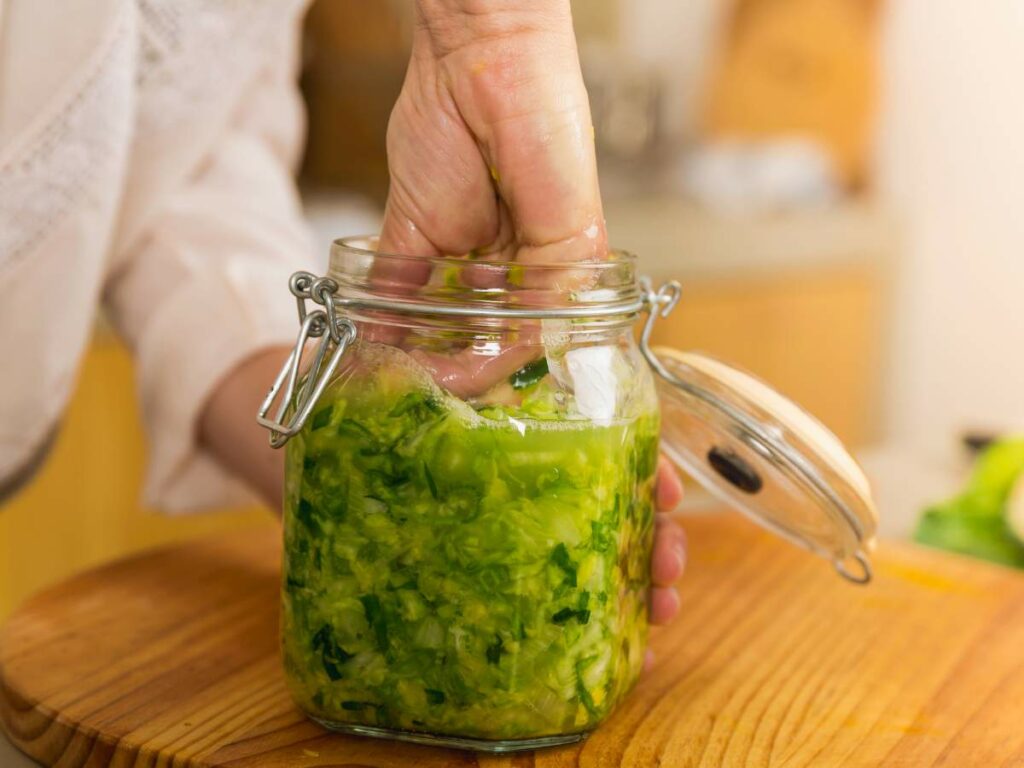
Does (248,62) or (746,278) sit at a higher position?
(248,62)

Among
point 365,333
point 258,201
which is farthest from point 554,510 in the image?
point 258,201

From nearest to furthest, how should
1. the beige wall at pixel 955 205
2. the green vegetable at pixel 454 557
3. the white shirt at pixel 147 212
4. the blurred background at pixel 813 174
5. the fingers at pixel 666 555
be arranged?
the green vegetable at pixel 454 557 → the fingers at pixel 666 555 → the white shirt at pixel 147 212 → the blurred background at pixel 813 174 → the beige wall at pixel 955 205

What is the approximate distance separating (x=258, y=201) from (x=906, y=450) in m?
0.67

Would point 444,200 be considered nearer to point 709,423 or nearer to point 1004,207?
point 709,423

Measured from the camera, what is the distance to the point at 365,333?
1.65 feet

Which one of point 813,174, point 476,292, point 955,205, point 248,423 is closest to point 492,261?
point 476,292

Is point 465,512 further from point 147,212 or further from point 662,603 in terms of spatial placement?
point 147,212

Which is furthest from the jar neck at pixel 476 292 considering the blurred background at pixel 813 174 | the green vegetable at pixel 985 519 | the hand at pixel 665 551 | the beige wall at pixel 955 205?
the beige wall at pixel 955 205

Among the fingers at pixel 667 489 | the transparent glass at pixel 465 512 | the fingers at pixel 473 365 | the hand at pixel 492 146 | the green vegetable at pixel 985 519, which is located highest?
the hand at pixel 492 146

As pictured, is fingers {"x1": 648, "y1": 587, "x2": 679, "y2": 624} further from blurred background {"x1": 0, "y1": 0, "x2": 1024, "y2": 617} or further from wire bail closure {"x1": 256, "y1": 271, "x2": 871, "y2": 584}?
blurred background {"x1": 0, "y1": 0, "x2": 1024, "y2": 617}

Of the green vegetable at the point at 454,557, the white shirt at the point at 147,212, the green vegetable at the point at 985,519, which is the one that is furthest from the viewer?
the green vegetable at the point at 985,519

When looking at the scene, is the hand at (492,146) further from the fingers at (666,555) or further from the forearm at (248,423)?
the forearm at (248,423)

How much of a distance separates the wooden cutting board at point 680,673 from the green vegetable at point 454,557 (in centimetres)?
3

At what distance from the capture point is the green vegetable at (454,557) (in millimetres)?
466
